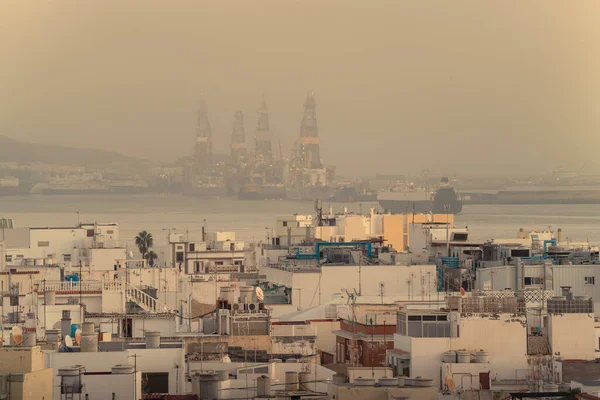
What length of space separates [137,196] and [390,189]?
31309mm

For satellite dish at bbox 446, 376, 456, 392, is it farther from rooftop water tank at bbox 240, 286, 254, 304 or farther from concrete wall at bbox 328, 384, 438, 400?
rooftop water tank at bbox 240, 286, 254, 304

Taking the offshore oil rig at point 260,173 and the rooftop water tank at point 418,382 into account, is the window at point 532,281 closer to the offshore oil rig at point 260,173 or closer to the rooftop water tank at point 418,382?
the rooftop water tank at point 418,382

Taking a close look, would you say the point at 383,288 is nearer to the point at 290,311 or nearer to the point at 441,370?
the point at 290,311

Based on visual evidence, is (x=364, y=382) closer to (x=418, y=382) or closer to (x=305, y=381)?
(x=418, y=382)

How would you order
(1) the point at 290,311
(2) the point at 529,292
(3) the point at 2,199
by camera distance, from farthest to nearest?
(3) the point at 2,199, (1) the point at 290,311, (2) the point at 529,292

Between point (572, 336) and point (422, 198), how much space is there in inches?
4215

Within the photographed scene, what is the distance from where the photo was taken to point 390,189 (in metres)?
120

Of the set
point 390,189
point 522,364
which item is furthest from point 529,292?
point 390,189

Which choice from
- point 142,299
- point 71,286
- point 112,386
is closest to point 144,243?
point 142,299

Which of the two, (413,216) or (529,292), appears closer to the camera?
(529,292)

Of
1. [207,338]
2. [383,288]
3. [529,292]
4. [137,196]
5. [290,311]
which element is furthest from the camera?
[137,196]

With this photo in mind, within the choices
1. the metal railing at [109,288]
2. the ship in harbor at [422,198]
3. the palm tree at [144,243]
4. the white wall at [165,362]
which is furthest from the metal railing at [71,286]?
the ship in harbor at [422,198]

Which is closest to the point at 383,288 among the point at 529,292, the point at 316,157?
the point at 529,292

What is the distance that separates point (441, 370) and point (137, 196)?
443ft
